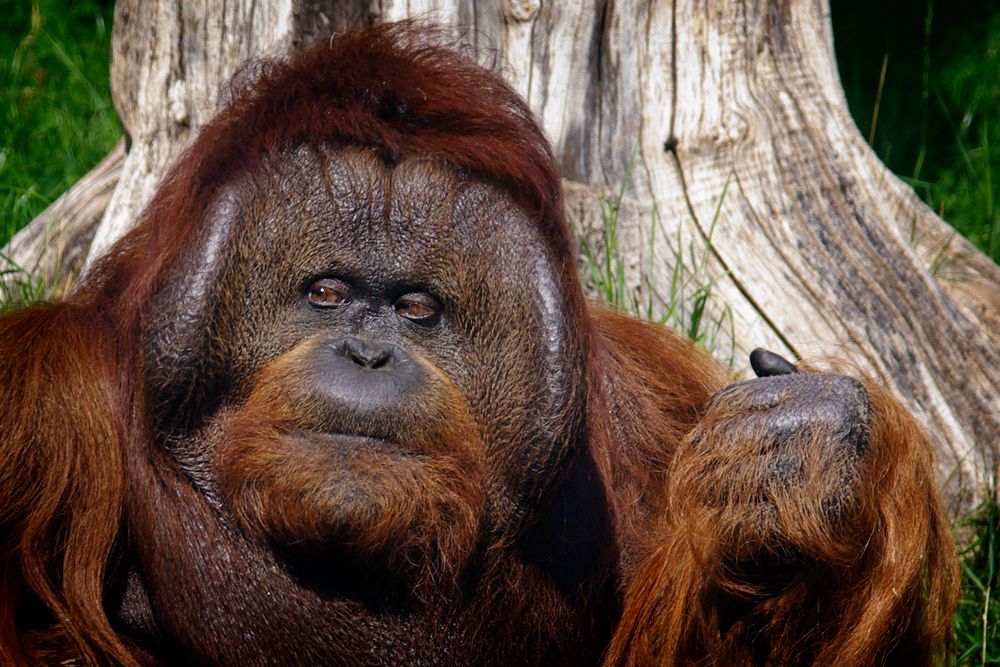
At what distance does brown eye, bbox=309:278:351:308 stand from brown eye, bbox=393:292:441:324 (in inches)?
4.2

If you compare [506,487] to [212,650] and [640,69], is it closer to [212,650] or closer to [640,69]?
[212,650]

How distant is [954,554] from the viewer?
2.96 m

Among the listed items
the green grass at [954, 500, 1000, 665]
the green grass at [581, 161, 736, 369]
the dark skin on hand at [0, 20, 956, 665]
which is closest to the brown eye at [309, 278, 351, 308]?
the dark skin on hand at [0, 20, 956, 665]

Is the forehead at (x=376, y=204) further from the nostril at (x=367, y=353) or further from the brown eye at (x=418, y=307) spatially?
the nostril at (x=367, y=353)

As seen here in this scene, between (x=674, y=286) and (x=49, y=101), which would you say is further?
(x=49, y=101)

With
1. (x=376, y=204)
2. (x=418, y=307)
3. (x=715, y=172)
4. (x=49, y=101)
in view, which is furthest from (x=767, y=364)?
(x=49, y=101)

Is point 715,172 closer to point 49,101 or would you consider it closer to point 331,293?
point 331,293

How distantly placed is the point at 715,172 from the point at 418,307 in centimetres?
173

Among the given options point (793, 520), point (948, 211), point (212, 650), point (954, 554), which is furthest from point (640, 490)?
point (948, 211)

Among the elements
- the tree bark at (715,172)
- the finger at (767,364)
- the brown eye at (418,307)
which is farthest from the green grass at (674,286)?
the brown eye at (418,307)

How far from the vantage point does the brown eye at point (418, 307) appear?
257 cm

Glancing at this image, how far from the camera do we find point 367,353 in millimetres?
2426

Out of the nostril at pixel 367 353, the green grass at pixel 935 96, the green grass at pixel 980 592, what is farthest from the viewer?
the green grass at pixel 935 96

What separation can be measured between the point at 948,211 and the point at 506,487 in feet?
11.7
